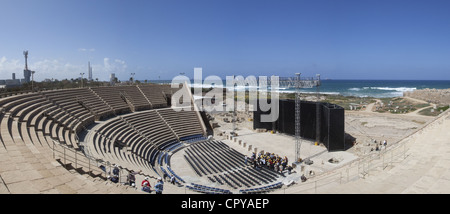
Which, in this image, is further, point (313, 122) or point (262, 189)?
point (313, 122)

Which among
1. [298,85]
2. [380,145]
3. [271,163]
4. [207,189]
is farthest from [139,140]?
[380,145]

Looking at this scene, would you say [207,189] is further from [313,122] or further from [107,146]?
[313,122]

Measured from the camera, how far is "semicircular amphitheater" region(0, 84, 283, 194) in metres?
9.08

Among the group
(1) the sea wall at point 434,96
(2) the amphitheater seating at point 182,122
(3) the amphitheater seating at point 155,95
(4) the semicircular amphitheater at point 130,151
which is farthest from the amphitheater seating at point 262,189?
(1) the sea wall at point 434,96

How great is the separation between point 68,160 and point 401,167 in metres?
16.7

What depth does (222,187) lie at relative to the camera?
54.6ft

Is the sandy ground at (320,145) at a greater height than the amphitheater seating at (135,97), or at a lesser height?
lesser

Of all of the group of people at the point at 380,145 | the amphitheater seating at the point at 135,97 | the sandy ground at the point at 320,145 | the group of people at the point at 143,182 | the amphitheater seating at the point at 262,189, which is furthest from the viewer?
the amphitheater seating at the point at 135,97

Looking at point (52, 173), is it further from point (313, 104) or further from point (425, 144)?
point (313, 104)

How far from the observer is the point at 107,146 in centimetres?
1897

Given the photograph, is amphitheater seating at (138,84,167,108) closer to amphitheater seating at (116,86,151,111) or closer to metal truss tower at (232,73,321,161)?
amphitheater seating at (116,86,151,111)

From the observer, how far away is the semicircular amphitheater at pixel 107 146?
9078 millimetres

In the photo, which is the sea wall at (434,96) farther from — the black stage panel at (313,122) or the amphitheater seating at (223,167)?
the amphitheater seating at (223,167)
